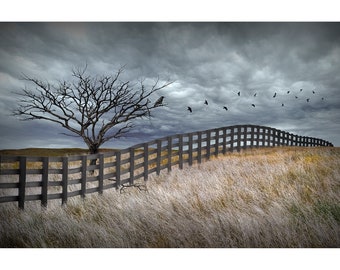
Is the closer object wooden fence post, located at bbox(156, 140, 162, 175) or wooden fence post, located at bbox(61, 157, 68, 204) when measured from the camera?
wooden fence post, located at bbox(61, 157, 68, 204)

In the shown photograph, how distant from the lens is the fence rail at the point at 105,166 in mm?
5172

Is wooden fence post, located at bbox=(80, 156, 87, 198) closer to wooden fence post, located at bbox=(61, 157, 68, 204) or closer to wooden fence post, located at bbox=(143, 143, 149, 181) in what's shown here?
wooden fence post, located at bbox=(61, 157, 68, 204)

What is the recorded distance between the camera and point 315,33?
13.9ft

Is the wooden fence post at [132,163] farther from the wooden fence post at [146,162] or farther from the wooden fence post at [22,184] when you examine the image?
the wooden fence post at [22,184]

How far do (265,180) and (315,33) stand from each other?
298cm

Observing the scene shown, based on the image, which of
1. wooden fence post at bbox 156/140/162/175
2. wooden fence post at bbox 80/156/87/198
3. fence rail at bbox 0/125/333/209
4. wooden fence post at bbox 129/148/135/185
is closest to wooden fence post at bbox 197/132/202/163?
fence rail at bbox 0/125/333/209

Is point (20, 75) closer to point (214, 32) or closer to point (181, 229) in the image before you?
point (214, 32)

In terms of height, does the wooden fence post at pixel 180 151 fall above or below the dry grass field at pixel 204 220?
above

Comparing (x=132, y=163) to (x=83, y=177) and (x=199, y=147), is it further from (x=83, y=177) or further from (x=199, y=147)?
(x=199, y=147)

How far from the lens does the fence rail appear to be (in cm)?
517

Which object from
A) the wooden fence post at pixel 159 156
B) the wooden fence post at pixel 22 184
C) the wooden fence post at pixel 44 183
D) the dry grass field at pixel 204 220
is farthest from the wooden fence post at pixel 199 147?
the wooden fence post at pixel 22 184

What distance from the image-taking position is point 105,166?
6523 mm

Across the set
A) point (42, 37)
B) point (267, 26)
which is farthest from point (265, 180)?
point (42, 37)

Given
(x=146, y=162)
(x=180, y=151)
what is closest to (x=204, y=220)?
(x=146, y=162)
